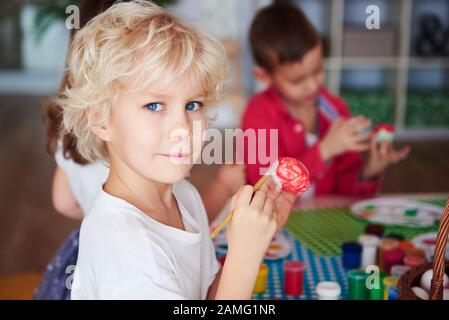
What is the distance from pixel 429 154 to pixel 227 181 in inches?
136

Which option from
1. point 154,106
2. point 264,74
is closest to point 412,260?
point 154,106

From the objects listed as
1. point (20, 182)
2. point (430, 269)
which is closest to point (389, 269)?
point (430, 269)

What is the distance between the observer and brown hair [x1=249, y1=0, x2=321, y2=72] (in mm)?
1812

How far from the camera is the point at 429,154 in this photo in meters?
4.55

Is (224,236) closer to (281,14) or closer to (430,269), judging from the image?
(430,269)

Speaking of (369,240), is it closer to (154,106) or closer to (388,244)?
(388,244)

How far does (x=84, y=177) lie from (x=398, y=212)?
792mm

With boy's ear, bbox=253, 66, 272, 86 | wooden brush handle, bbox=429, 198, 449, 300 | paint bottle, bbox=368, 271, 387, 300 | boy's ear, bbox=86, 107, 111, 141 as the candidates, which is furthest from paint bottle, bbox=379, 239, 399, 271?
boy's ear, bbox=253, 66, 272, 86

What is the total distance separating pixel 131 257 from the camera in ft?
2.79

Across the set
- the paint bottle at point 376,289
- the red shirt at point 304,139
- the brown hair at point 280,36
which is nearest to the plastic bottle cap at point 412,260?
the paint bottle at point 376,289

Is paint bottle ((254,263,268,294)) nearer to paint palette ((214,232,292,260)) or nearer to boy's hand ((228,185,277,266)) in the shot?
paint palette ((214,232,292,260))

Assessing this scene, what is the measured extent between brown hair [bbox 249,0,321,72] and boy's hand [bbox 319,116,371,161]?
24 centimetres

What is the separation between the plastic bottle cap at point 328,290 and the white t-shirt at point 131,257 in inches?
9.2

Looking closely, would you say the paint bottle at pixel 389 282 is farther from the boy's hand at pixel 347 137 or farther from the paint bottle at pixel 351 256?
the boy's hand at pixel 347 137
